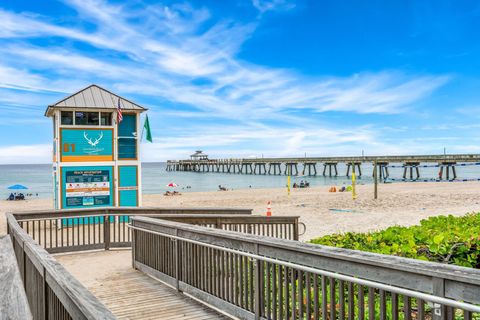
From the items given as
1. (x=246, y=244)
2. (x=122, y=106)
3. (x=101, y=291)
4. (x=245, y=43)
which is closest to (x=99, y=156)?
(x=122, y=106)

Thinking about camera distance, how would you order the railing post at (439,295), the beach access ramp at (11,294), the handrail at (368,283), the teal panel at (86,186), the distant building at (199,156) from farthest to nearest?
the distant building at (199,156)
the teal panel at (86,186)
the railing post at (439,295)
the handrail at (368,283)
the beach access ramp at (11,294)

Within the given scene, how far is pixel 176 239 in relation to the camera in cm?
575

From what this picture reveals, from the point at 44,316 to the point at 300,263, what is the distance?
2.04 meters

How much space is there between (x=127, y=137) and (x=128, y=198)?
2109mm

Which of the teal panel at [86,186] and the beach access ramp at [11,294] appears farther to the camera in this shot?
the teal panel at [86,186]

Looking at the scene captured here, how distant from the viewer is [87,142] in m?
14.3

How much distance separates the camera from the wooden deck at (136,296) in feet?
16.1

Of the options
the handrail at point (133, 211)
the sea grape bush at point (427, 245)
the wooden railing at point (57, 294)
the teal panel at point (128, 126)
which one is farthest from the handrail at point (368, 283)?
the teal panel at point (128, 126)

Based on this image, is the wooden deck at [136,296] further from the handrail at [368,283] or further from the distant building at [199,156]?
the distant building at [199,156]

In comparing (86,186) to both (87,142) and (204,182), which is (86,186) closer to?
(87,142)

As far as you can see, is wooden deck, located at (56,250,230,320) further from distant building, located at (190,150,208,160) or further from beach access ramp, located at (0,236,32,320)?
distant building, located at (190,150,208,160)

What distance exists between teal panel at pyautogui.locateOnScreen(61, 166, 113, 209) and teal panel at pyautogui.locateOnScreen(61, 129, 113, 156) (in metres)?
0.51

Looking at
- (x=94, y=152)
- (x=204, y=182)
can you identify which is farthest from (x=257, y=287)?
(x=204, y=182)

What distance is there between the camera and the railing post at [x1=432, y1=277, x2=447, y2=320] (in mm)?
2506
